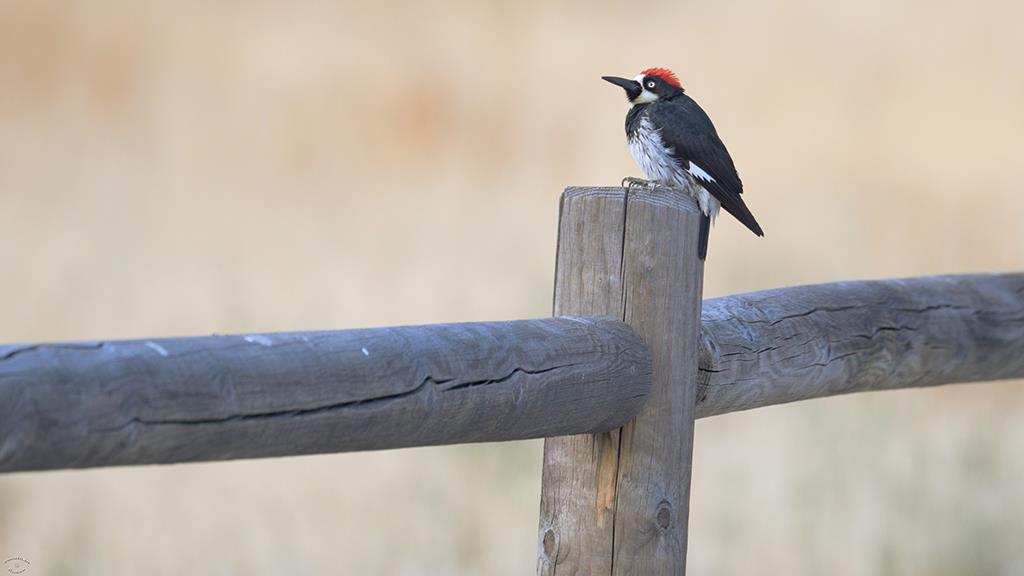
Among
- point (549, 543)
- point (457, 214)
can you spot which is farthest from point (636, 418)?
point (457, 214)

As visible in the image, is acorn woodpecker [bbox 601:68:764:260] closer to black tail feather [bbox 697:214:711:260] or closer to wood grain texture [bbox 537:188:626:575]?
black tail feather [bbox 697:214:711:260]

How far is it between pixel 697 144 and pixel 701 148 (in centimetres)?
2

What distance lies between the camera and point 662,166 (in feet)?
11.4

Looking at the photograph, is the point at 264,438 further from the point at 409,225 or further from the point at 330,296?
the point at 409,225

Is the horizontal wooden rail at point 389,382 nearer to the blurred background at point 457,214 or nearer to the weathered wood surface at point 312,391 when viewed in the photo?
Answer: the weathered wood surface at point 312,391

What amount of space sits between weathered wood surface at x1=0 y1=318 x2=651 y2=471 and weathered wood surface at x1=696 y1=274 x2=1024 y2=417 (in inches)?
12.5

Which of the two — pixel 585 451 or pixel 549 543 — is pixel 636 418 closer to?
pixel 585 451

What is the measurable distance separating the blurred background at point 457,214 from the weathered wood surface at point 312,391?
2768 mm

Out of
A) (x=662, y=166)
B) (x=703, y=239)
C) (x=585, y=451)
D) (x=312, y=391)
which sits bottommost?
(x=585, y=451)

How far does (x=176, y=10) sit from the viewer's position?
758cm

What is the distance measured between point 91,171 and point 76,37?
1069 mm

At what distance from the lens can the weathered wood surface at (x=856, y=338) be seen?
2.33 meters

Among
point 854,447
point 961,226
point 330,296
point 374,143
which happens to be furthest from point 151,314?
point 961,226

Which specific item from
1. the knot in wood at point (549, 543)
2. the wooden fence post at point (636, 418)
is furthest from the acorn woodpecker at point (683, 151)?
the knot in wood at point (549, 543)
